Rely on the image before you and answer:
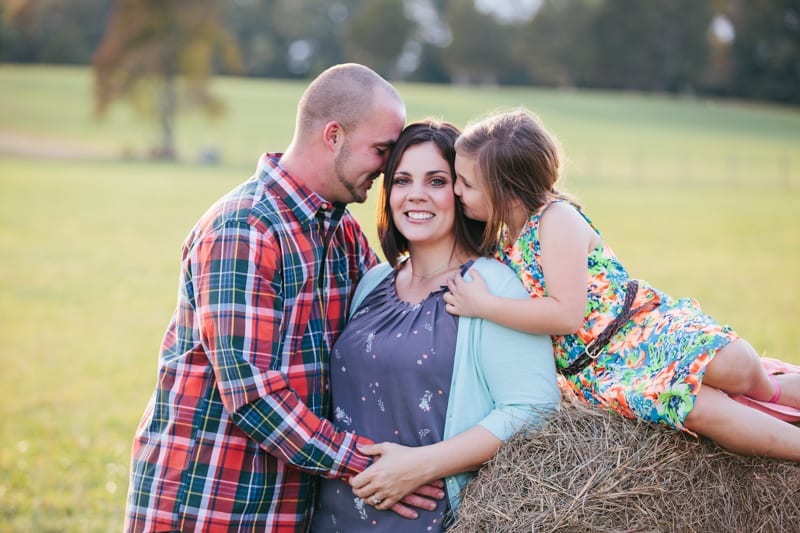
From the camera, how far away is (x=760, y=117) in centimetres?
5775

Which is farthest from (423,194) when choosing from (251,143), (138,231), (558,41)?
(558,41)

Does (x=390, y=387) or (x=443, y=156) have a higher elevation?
(x=443, y=156)

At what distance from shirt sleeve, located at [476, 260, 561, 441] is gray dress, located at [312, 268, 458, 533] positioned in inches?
5.5

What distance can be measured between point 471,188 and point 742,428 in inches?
49.6

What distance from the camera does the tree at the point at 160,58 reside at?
42.1m

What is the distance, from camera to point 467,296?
2.93 m

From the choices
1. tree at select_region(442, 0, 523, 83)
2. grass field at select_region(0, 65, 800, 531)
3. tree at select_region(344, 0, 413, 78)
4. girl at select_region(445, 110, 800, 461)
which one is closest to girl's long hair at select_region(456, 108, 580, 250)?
girl at select_region(445, 110, 800, 461)

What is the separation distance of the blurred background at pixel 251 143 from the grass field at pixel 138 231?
53 millimetres

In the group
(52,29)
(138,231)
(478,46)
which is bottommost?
(138,231)

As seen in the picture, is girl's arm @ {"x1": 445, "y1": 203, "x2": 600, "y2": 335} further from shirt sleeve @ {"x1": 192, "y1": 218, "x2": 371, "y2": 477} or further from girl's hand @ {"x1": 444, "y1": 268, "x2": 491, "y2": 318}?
shirt sleeve @ {"x1": 192, "y1": 218, "x2": 371, "y2": 477}

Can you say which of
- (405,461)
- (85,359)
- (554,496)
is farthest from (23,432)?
(554,496)

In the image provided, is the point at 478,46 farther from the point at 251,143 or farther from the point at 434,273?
the point at 434,273

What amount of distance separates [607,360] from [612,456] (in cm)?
46

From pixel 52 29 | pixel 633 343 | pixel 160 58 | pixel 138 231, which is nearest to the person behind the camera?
pixel 633 343
